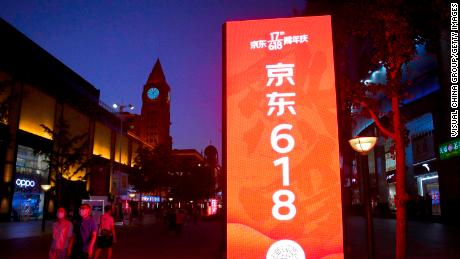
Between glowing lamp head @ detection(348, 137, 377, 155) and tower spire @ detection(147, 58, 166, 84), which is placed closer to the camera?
glowing lamp head @ detection(348, 137, 377, 155)

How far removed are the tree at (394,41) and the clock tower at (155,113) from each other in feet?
491

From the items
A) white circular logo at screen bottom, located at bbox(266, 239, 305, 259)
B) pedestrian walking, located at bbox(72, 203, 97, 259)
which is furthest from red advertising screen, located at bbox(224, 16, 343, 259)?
pedestrian walking, located at bbox(72, 203, 97, 259)

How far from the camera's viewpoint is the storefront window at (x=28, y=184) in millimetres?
38031

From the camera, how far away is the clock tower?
161375mm

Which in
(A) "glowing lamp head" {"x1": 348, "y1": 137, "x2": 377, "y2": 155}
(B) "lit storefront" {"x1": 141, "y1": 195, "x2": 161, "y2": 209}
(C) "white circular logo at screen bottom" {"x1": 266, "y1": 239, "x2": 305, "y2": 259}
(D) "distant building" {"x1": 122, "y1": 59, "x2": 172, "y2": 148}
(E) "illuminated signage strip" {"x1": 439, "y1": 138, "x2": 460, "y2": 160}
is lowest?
(C) "white circular logo at screen bottom" {"x1": 266, "y1": 239, "x2": 305, "y2": 259}

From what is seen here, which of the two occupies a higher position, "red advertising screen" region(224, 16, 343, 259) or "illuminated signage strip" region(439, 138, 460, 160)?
"illuminated signage strip" region(439, 138, 460, 160)

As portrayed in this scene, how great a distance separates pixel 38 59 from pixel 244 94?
130 feet

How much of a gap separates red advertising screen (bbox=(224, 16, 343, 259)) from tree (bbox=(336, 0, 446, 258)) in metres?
4.77

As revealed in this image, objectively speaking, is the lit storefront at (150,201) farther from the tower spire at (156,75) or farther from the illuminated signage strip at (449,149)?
the tower spire at (156,75)

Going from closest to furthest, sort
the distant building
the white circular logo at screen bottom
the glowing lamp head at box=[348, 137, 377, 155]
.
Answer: the white circular logo at screen bottom
the glowing lamp head at box=[348, 137, 377, 155]
the distant building

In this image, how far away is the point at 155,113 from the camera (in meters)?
161

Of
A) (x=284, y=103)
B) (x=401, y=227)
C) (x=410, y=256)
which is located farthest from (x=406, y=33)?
(x=410, y=256)

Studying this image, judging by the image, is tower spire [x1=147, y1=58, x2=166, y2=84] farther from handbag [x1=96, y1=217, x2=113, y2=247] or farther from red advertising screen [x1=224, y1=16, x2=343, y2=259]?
red advertising screen [x1=224, y1=16, x2=343, y2=259]

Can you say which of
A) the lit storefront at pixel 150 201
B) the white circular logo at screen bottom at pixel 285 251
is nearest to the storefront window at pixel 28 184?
the white circular logo at screen bottom at pixel 285 251
